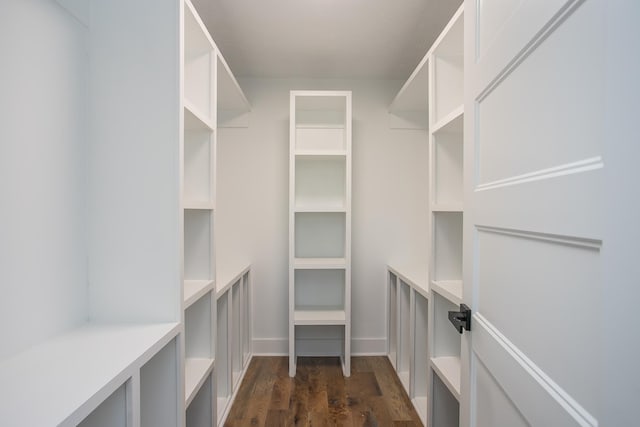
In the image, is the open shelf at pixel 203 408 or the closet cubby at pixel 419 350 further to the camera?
the closet cubby at pixel 419 350

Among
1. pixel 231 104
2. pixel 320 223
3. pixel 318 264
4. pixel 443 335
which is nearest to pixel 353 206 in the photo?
pixel 320 223

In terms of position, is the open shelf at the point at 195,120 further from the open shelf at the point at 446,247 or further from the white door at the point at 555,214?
the open shelf at the point at 446,247

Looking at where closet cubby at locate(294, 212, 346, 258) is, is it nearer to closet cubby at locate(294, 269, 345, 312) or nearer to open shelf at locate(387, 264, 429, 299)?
closet cubby at locate(294, 269, 345, 312)

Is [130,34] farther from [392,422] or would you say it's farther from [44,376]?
[392,422]

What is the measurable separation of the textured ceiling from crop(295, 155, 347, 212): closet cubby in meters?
0.74

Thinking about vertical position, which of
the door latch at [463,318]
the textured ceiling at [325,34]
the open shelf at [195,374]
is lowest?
the open shelf at [195,374]

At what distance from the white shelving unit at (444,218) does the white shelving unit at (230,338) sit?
3.73 feet

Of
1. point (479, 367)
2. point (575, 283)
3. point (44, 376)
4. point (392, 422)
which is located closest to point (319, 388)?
point (392, 422)

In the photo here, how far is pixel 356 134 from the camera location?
2.94m

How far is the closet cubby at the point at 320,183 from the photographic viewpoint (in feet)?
9.44

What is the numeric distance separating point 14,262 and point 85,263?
11.3 inches

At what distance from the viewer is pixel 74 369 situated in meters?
0.87

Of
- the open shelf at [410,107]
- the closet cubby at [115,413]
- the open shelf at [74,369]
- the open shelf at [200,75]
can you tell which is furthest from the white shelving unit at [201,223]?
the open shelf at [410,107]

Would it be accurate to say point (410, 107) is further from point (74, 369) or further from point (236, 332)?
point (74, 369)
